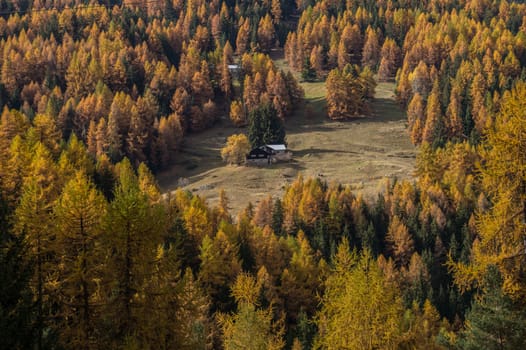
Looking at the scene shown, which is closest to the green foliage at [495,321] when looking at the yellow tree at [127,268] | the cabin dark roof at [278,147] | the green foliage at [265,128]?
the yellow tree at [127,268]

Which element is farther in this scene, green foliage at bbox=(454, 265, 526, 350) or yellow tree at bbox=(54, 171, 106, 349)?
yellow tree at bbox=(54, 171, 106, 349)

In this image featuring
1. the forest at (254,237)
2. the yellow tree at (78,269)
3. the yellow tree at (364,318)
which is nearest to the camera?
the forest at (254,237)

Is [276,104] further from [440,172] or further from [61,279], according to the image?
[61,279]

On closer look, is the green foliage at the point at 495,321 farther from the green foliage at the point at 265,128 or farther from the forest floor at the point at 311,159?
the green foliage at the point at 265,128

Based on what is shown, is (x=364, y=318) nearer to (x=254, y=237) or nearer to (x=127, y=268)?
(x=127, y=268)

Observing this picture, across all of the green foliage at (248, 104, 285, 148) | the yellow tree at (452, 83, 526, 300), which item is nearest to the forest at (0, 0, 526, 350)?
the yellow tree at (452, 83, 526, 300)

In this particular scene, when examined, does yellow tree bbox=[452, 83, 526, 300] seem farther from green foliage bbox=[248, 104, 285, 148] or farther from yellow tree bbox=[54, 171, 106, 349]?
green foliage bbox=[248, 104, 285, 148]
